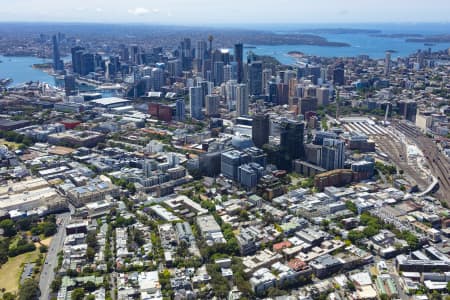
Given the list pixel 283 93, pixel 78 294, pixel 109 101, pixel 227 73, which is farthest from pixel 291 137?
pixel 227 73

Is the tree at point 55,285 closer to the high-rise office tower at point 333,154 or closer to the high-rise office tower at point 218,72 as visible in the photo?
the high-rise office tower at point 333,154

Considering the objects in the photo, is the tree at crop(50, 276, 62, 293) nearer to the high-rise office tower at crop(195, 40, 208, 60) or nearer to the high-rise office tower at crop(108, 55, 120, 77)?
the high-rise office tower at crop(108, 55, 120, 77)

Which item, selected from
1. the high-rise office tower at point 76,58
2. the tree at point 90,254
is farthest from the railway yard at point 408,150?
the high-rise office tower at point 76,58

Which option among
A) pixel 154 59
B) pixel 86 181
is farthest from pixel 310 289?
pixel 154 59

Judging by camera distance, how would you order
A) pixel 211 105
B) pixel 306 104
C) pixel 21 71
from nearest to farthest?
pixel 306 104, pixel 211 105, pixel 21 71

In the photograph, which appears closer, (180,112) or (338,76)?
(180,112)

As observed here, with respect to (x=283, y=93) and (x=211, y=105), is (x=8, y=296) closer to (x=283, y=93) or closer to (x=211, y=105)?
(x=211, y=105)

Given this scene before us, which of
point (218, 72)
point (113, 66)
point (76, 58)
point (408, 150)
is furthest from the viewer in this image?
point (76, 58)

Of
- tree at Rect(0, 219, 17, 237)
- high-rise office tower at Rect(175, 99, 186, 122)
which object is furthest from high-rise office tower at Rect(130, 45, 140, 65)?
tree at Rect(0, 219, 17, 237)
